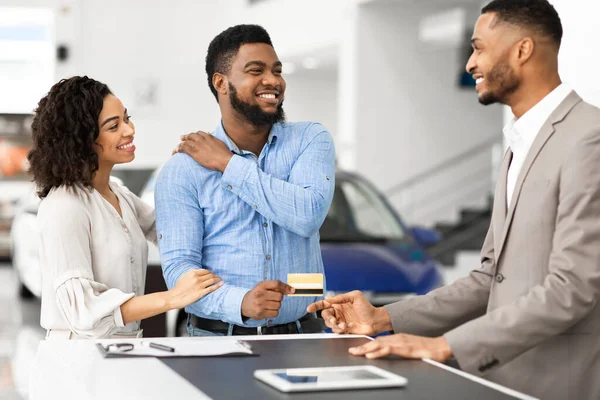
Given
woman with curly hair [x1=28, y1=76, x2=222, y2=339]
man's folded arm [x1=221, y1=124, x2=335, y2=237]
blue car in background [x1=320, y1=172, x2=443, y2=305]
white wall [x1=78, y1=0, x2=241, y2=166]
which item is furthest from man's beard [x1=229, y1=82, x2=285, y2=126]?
white wall [x1=78, y1=0, x2=241, y2=166]

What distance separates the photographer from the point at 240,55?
293 centimetres

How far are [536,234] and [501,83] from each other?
0.43 m

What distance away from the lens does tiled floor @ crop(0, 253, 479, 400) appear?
5762 mm

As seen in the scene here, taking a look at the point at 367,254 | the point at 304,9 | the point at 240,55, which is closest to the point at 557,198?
the point at 240,55

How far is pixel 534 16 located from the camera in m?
2.38

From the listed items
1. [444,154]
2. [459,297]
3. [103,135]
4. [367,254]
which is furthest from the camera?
[444,154]

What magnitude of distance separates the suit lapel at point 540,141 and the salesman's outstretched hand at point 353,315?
53 cm

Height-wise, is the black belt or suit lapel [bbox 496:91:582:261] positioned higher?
suit lapel [bbox 496:91:582:261]

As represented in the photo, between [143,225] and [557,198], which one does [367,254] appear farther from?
[557,198]

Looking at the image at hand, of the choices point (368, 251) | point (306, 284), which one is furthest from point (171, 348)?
point (368, 251)

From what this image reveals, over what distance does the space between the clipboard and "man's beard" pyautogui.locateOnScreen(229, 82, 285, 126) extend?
80 centimetres

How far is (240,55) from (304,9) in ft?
37.3

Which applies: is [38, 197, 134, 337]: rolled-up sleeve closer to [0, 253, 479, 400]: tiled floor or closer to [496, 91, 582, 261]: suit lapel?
[496, 91, 582, 261]: suit lapel

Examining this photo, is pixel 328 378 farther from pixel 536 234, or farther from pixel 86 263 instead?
pixel 86 263
